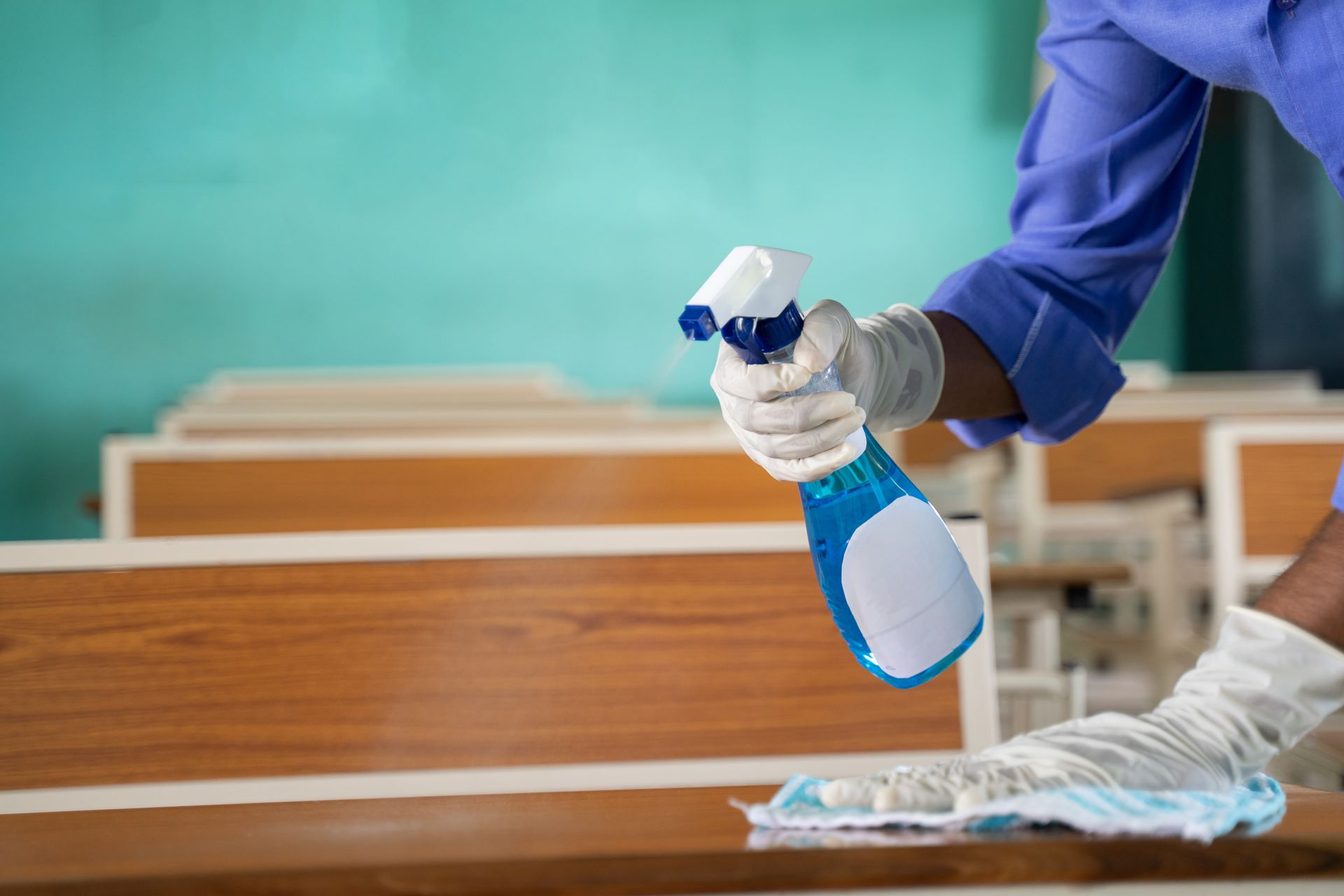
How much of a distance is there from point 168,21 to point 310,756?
189 inches

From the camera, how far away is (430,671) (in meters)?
1.07

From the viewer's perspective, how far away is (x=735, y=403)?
69cm

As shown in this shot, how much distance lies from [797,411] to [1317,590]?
31 cm

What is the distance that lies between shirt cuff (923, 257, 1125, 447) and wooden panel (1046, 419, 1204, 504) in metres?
2.63

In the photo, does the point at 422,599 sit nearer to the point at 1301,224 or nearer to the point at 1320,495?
the point at 1320,495

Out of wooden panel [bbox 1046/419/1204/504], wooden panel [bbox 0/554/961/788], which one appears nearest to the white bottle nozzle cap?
wooden panel [bbox 0/554/961/788]

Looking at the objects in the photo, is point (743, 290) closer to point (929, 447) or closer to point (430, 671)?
point (430, 671)

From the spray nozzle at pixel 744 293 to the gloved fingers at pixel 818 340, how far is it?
0.03m

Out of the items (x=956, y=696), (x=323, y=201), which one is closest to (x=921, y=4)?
(x=323, y=201)

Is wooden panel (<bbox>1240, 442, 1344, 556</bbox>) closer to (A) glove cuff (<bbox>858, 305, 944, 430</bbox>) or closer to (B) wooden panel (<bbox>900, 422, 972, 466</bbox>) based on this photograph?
(A) glove cuff (<bbox>858, 305, 944, 430</bbox>)

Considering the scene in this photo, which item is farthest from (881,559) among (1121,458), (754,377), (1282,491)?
(1121,458)

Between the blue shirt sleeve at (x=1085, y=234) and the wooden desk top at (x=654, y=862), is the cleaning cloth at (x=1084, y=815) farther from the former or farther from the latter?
the blue shirt sleeve at (x=1085, y=234)

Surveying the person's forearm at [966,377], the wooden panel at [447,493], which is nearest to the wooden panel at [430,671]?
the person's forearm at [966,377]

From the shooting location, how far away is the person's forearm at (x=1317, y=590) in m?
0.69
